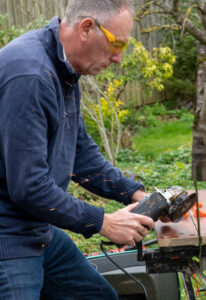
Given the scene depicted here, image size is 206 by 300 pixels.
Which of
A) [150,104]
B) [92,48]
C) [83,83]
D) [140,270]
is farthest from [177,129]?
[92,48]

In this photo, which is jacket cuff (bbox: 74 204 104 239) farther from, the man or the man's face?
the man's face

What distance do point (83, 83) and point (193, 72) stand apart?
5722 millimetres

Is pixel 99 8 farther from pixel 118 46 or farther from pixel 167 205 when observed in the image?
pixel 167 205

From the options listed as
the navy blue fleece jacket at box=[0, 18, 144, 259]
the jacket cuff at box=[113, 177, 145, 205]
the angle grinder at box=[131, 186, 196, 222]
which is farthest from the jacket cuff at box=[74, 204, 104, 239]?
the jacket cuff at box=[113, 177, 145, 205]

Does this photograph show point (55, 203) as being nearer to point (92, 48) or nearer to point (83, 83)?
point (92, 48)

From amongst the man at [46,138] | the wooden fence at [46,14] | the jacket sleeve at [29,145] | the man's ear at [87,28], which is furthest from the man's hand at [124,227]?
the wooden fence at [46,14]

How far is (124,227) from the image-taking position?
2031 mm

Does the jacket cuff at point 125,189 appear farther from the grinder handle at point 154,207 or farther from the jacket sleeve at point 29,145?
the jacket sleeve at point 29,145

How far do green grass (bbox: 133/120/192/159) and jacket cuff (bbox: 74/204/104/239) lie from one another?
19.6 ft

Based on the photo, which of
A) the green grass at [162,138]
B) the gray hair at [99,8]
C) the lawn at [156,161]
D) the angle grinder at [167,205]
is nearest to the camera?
the gray hair at [99,8]

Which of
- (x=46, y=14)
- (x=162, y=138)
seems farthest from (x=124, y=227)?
(x=162, y=138)

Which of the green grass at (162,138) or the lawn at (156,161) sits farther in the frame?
the green grass at (162,138)

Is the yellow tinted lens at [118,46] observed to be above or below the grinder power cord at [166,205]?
above

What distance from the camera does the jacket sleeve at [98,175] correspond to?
2.54 metres
